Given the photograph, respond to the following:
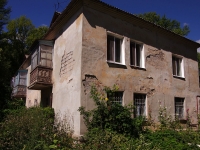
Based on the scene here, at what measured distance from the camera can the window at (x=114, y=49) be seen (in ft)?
32.5

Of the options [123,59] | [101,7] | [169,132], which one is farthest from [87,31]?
[169,132]

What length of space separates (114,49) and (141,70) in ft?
6.71

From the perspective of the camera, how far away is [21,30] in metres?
32.8

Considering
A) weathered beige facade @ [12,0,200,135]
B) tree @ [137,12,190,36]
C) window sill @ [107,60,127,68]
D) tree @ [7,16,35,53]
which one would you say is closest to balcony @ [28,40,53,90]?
weathered beige facade @ [12,0,200,135]

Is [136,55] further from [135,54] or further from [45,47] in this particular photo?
[45,47]

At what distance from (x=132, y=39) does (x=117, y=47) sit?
1.10 metres

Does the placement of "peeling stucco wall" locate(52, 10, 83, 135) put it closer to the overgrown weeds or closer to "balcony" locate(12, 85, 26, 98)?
the overgrown weeds

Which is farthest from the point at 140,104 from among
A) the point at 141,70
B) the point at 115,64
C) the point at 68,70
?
the point at 68,70

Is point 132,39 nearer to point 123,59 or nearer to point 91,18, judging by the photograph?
point 123,59

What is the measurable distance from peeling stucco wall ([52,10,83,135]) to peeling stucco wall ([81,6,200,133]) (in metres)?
0.37

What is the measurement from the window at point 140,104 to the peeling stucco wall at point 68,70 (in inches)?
133

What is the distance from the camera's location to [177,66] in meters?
13.5

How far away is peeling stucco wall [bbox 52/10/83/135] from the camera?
8.78m

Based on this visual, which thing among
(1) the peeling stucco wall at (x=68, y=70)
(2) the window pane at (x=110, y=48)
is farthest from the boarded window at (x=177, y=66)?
(1) the peeling stucco wall at (x=68, y=70)
